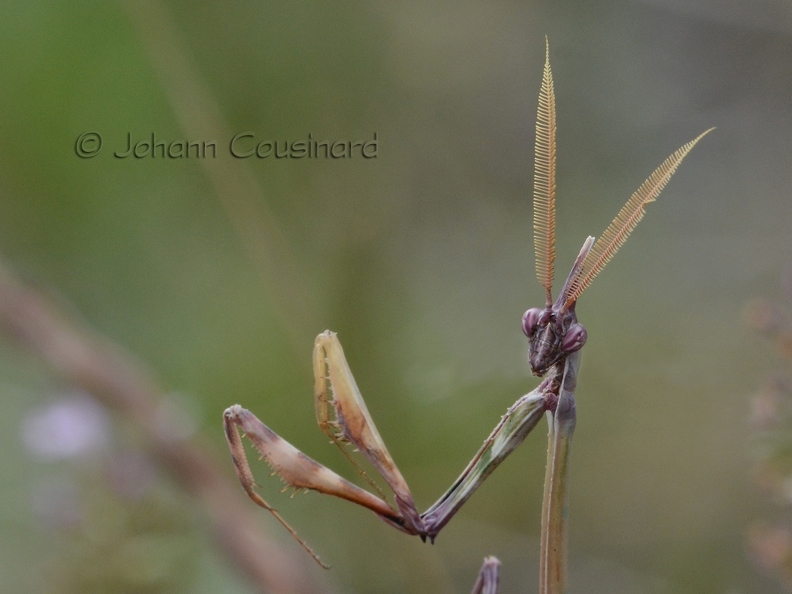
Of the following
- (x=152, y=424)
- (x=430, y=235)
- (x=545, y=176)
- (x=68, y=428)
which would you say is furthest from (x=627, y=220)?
(x=430, y=235)

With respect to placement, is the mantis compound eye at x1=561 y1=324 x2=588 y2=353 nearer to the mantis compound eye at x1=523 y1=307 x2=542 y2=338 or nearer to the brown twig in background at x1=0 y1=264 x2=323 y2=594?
the mantis compound eye at x1=523 y1=307 x2=542 y2=338

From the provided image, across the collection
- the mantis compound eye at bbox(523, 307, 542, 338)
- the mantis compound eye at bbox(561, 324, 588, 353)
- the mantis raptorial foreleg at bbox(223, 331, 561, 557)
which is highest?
the mantis compound eye at bbox(523, 307, 542, 338)

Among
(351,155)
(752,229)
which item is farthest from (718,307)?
(351,155)

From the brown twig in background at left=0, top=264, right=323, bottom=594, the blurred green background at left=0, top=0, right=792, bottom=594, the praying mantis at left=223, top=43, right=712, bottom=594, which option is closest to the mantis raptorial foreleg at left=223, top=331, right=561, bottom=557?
the praying mantis at left=223, top=43, right=712, bottom=594

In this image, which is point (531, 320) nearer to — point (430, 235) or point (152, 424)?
point (152, 424)

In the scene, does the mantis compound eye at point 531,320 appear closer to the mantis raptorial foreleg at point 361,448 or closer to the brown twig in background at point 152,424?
the mantis raptorial foreleg at point 361,448

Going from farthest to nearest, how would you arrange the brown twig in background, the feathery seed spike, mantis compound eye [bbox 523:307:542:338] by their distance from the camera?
the brown twig in background
mantis compound eye [bbox 523:307:542:338]
the feathery seed spike
